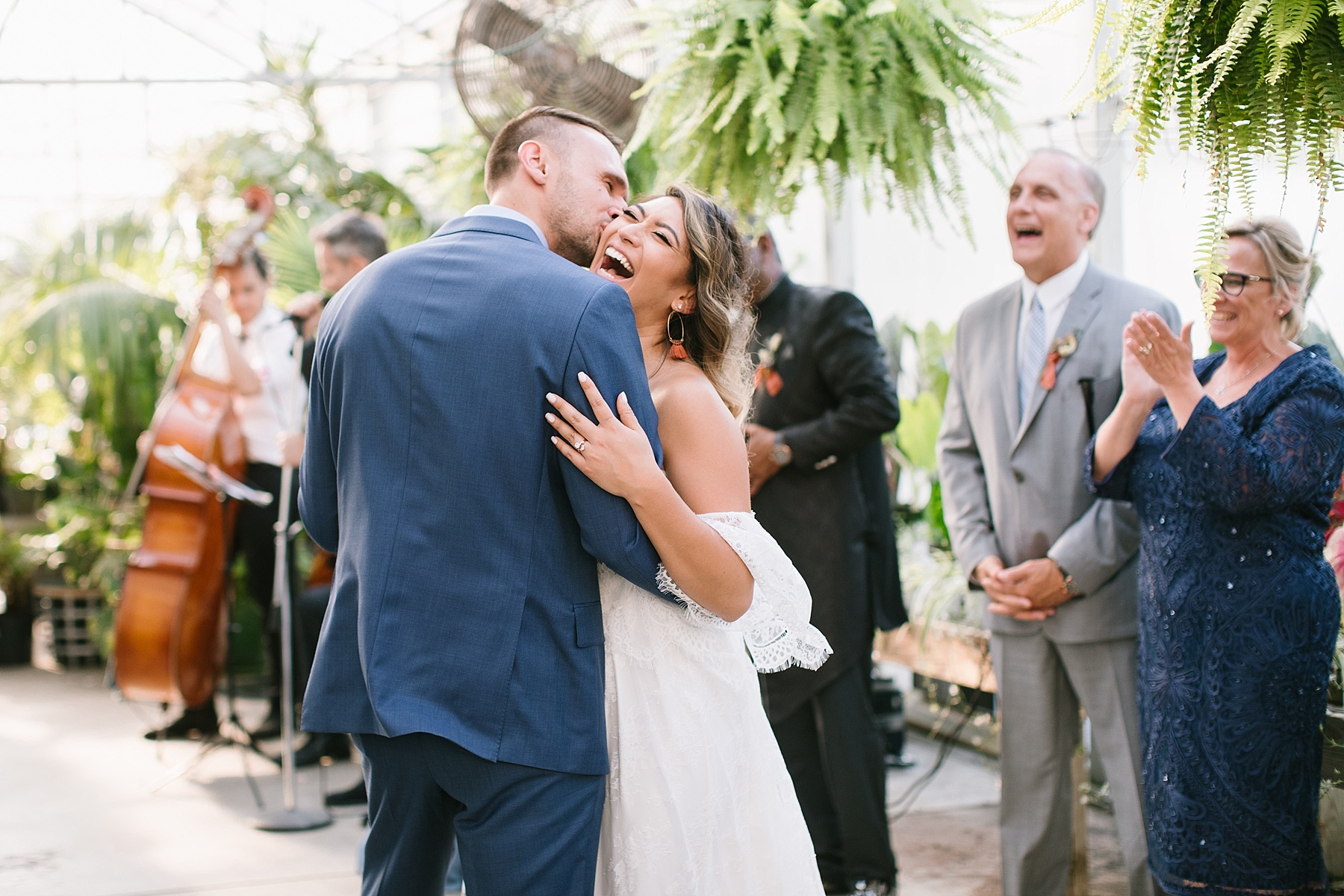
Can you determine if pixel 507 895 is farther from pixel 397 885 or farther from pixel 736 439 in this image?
pixel 736 439

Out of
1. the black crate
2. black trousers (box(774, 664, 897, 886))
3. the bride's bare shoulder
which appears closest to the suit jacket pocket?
the bride's bare shoulder

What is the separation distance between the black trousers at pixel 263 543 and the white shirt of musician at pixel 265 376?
0.07 meters

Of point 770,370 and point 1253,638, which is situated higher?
point 770,370

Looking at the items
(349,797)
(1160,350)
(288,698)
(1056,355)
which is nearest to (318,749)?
(349,797)

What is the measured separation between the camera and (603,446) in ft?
5.16

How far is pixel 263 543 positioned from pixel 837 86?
3.24 m

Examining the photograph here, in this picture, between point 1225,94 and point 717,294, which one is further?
point 717,294

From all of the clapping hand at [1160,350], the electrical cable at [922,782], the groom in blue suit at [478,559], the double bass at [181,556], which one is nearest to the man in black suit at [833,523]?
the electrical cable at [922,782]

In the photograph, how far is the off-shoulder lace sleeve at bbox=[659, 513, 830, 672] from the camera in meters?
1.75

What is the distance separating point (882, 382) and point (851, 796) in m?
1.14

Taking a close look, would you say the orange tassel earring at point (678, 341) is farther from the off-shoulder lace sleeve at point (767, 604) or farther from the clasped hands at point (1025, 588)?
the clasped hands at point (1025, 588)

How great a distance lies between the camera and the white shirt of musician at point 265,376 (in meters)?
4.79

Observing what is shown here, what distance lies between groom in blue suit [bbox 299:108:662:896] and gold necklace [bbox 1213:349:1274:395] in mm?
1464

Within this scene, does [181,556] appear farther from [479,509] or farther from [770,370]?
[479,509]
